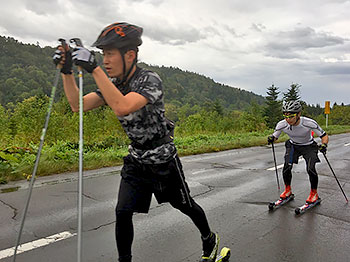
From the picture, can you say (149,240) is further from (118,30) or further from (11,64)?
(11,64)

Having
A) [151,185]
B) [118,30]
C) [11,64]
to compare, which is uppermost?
[11,64]

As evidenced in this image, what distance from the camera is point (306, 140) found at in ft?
16.9

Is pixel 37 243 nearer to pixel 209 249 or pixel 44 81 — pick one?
pixel 209 249

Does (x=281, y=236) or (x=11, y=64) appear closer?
(x=281, y=236)

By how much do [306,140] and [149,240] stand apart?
3186mm

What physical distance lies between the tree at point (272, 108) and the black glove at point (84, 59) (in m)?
43.8

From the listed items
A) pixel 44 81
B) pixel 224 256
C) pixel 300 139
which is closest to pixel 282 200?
pixel 300 139

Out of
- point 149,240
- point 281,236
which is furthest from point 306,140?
point 149,240

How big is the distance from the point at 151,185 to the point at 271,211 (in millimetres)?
3102

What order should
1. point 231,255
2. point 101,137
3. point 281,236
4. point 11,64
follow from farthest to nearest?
point 11,64, point 101,137, point 281,236, point 231,255

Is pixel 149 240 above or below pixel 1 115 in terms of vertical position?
below

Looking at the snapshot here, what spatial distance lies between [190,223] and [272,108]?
43165mm

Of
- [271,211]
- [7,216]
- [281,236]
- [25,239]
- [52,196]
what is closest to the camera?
[25,239]

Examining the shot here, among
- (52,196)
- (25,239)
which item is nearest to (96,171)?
(52,196)
